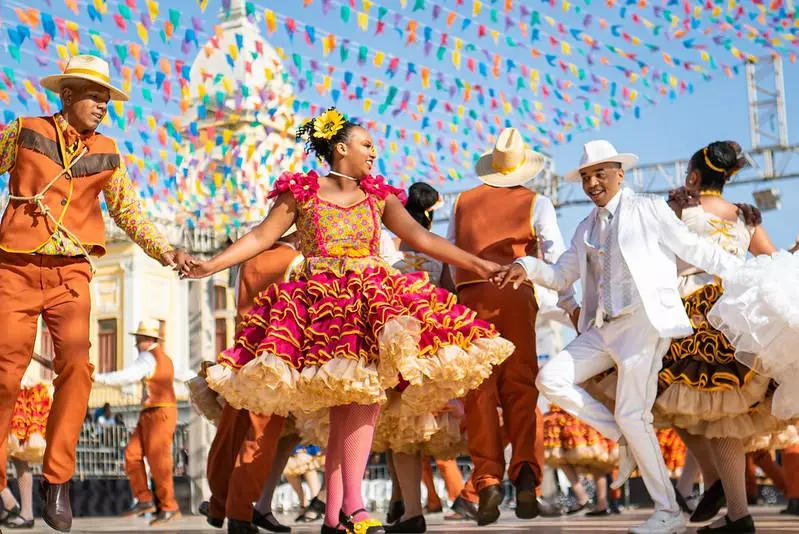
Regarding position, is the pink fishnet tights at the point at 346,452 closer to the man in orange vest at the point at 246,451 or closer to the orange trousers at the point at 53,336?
the orange trousers at the point at 53,336

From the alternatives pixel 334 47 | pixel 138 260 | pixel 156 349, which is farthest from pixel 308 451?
pixel 138 260

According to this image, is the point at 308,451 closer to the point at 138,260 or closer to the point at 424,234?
the point at 424,234

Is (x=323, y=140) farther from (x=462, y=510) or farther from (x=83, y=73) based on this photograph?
(x=462, y=510)

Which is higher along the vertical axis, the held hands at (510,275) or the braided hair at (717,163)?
the braided hair at (717,163)

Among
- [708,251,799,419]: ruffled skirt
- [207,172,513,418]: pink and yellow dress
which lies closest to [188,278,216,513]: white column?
[207,172,513,418]: pink and yellow dress

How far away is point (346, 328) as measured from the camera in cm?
523

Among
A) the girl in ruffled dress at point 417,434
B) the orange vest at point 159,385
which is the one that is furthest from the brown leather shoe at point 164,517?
the girl in ruffled dress at point 417,434

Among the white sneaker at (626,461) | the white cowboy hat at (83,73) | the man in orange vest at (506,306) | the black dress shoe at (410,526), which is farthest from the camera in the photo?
the black dress shoe at (410,526)

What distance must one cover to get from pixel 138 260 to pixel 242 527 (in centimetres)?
2773

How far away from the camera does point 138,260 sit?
33.4 metres

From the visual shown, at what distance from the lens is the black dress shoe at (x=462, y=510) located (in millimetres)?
8554

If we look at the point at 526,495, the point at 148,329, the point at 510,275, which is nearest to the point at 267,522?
the point at 526,495

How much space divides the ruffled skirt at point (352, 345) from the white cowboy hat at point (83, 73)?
52.7 inches

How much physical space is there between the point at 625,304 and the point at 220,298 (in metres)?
31.1
